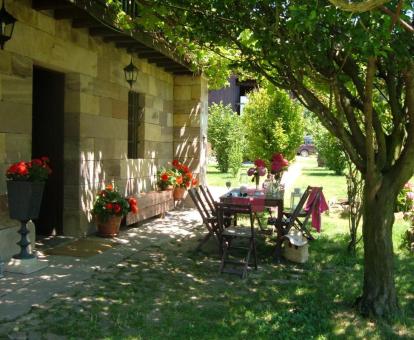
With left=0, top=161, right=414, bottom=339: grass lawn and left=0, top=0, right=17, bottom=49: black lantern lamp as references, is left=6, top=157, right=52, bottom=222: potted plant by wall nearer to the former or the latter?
left=0, top=161, right=414, bottom=339: grass lawn

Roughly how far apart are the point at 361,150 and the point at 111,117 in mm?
4360

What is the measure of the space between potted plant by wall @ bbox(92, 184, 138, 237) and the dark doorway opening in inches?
20.2

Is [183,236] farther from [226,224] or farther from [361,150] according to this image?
[361,150]

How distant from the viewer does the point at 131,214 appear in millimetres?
7348

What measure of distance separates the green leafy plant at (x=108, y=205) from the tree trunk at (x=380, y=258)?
374 cm

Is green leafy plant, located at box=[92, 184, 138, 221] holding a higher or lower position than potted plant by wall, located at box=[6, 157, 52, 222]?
lower

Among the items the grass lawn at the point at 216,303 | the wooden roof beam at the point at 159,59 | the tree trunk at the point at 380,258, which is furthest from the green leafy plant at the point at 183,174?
the tree trunk at the point at 380,258

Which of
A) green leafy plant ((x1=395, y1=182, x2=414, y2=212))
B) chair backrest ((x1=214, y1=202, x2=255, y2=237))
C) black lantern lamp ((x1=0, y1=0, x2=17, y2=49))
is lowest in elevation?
green leafy plant ((x1=395, y1=182, x2=414, y2=212))

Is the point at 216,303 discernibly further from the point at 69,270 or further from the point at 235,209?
the point at 69,270

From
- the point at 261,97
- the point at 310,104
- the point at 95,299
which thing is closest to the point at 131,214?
the point at 95,299

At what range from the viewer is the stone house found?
5375mm

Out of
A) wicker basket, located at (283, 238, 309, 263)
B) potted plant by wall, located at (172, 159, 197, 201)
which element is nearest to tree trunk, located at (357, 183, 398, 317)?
wicker basket, located at (283, 238, 309, 263)

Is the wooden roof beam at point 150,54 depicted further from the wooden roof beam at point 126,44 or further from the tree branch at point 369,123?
the tree branch at point 369,123

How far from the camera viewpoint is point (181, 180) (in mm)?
9664
